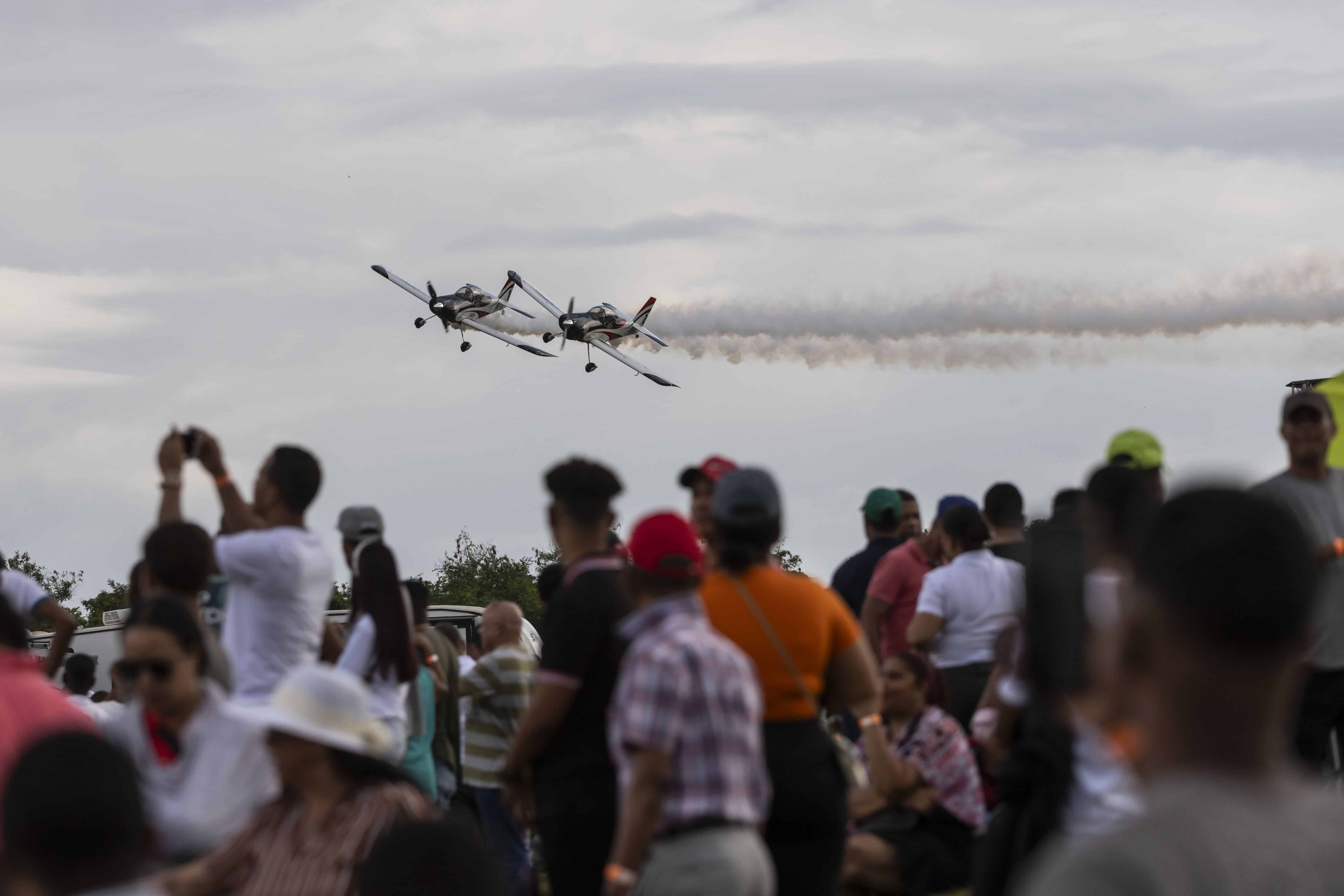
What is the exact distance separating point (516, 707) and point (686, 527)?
3.53m

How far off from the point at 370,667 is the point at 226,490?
0.83 m

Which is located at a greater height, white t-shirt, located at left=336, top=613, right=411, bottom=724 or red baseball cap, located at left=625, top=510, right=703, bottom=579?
red baseball cap, located at left=625, top=510, right=703, bottom=579

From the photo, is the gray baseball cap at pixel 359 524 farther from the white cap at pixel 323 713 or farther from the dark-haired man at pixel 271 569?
the white cap at pixel 323 713

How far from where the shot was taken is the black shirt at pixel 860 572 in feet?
25.3

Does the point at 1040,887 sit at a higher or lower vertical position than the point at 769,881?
higher

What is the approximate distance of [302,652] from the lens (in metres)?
5.00

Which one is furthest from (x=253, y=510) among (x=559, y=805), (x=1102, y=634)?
(x=1102, y=634)

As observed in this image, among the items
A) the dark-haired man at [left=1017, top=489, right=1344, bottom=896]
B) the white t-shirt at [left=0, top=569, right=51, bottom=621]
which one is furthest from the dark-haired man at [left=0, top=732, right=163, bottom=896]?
the white t-shirt at [left=0, top=569, right=51, bottom=621]

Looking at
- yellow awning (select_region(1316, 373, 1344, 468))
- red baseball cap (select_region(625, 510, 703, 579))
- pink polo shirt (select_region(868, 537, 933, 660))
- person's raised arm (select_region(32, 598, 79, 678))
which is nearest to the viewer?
red baseball cap (select_region(625, 510, 703, 579))

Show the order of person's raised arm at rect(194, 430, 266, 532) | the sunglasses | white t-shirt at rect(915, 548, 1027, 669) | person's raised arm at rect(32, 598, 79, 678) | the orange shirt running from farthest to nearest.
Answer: white t-shirt at rect(915, 548, 1027, 669)
person's raised arm at rect(32, 598, 79, 678)
person's raised arm at rect(194, 430, 266, 532)
the orange shirt
the sunglasses

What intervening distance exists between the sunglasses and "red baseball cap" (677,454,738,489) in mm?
2286

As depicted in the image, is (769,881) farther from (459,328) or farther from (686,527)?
(459,328)

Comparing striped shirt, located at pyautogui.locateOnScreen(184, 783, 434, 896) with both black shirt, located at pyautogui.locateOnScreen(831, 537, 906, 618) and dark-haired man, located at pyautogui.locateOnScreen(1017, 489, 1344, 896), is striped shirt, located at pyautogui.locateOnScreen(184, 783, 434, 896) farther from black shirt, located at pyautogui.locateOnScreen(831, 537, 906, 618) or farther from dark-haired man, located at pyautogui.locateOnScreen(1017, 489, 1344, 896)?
black shirt, located at pyautogui.locateOnScreen(831, 537, 906, 618)

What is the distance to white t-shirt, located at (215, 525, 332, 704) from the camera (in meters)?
4.90
